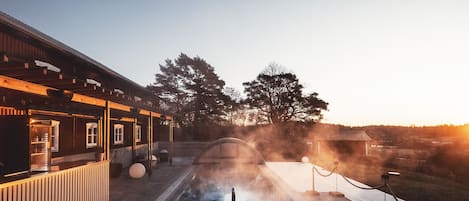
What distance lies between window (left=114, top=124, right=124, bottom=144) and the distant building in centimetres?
1699

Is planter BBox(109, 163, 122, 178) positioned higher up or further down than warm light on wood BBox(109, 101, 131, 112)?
further down

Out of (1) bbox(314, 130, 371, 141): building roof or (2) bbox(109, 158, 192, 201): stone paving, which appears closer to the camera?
(2) bbox(109, 158, 192, 201): stone paving

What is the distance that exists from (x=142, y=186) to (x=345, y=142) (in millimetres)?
22869

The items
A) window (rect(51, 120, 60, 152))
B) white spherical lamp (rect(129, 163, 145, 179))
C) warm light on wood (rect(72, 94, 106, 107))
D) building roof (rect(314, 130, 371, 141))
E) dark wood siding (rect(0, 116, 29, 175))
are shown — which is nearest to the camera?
warm light on wood (rect(72, 94, 106, 107))

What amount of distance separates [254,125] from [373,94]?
12.3 m

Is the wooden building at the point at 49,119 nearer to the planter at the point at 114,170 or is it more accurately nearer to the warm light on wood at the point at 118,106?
the warm light on wood at the point at 118,106

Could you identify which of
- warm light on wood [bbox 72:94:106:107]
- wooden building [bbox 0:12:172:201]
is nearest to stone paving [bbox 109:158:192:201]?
wooden building [bbox 0:12:172:201]

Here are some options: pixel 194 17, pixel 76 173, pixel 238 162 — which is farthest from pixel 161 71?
pixel 76 173

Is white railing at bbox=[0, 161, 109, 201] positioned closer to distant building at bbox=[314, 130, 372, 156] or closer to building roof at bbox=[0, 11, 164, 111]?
building roof at bbox=[0, 11, 164, 111]

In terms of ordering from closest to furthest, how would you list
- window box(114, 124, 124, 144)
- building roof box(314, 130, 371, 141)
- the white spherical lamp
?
the white spherical lamp
window box(114, 124, 124, 144)
building roof box(314, 130, 371, 141)

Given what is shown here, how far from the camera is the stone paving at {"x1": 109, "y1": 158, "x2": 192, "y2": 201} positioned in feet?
30.4

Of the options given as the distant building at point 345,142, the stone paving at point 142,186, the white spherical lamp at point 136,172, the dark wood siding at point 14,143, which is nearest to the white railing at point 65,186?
the stone paving at point 142,186

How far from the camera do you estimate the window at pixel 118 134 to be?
15.8 metres

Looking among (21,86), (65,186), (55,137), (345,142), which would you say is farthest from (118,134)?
(345,142)
